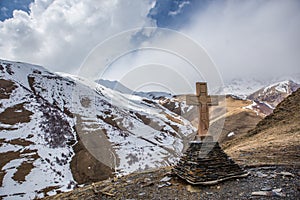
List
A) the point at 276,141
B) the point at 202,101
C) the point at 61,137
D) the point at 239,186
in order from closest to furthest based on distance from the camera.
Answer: the point at 239,186, the point at 202,101, the point at 276,141, the point at 61,137

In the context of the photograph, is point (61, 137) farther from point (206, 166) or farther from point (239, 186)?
point (239, 186)

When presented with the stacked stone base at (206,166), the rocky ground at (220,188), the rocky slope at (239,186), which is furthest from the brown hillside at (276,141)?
the stacked stone base at (206,166)

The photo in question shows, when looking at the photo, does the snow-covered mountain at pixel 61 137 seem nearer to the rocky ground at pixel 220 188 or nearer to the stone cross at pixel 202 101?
the rocky ground at pixel 220 188

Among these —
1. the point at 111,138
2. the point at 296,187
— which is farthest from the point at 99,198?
the point at 111,138

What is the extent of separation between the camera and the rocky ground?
4.86m

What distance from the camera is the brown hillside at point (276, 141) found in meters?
7.86

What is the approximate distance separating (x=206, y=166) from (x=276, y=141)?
6678 millimetres

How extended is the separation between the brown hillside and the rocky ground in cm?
144

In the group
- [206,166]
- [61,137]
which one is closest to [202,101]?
[206,166]

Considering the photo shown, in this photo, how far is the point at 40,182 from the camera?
3438 centimetres

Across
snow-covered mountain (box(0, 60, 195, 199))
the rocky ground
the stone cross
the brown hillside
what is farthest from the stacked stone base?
snow-covered mountain (box(0, 60, 195, 199))

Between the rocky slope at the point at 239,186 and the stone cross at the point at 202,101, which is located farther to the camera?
the stone cross at the point at 202,101

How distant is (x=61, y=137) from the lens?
5266cm

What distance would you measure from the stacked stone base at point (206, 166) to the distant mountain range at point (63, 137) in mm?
20665
